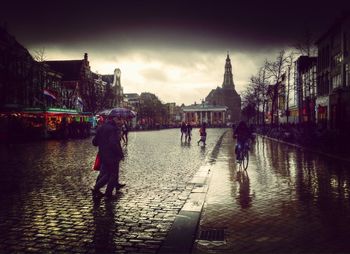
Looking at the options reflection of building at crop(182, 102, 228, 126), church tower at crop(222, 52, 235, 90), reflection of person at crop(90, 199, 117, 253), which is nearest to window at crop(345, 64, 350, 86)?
reflection of person at crop(90, 199, 117, 253)

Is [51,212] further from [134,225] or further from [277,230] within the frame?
[277,230]

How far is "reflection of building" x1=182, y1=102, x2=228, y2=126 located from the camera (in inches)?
6821

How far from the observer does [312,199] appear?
7.98 m

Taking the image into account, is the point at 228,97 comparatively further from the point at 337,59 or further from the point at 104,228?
the point at 104,228

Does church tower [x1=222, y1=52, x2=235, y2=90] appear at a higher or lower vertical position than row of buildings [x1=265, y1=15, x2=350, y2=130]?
higher

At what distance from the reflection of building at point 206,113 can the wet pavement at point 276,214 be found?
159046 mm

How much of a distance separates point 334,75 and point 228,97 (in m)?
A: 140

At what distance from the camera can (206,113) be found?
177 metres

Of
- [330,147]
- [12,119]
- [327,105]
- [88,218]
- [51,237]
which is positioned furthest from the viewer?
[327,105]

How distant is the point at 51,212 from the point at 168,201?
2.24m

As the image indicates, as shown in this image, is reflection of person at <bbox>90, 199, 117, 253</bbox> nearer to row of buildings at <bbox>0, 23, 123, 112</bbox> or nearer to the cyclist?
the cyclist

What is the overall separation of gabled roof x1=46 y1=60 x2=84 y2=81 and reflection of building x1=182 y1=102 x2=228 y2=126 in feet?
327

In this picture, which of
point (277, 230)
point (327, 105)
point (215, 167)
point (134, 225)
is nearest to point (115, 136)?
point (134, 225)

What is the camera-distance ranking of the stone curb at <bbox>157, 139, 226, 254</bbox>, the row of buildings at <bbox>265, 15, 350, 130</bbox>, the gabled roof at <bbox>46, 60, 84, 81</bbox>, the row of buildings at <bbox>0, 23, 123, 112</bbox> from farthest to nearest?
the gabled roof at <bbox>46, 60, 84, 81</bbox>, the row of buildings at <bbox>0, 23, 123, 112</bbox>, the row of buildings at <bbox>265, 15, 350, 130</bbox>, the stone curb at <bbox>157, 139, 226, 254</bbox>
